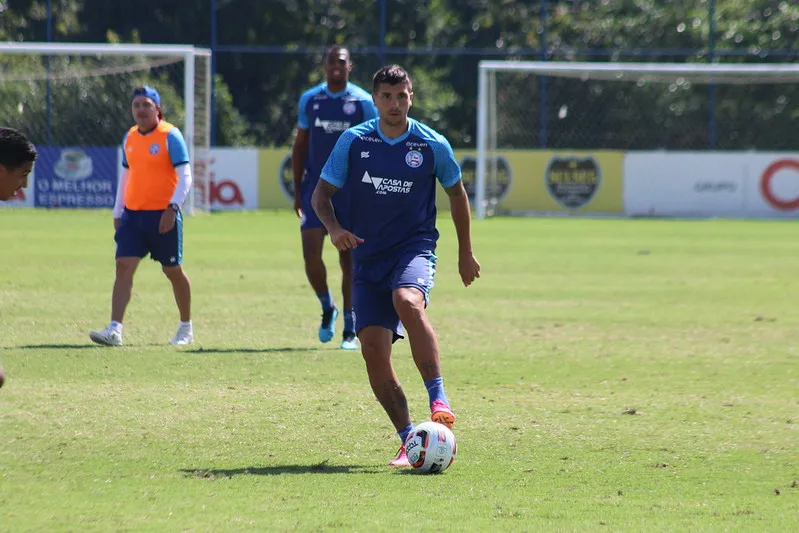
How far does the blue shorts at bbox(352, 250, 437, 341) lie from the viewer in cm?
660

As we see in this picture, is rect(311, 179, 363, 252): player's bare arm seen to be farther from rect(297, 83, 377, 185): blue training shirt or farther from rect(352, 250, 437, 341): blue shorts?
rect(297, 83, 377, 185): blue training shirt

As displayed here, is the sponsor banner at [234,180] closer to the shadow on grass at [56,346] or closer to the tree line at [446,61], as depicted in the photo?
the tree line at [446,61]

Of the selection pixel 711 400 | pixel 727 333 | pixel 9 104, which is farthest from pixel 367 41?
pixel 711 400

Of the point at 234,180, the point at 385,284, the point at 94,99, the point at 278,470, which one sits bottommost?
the point at 278,470

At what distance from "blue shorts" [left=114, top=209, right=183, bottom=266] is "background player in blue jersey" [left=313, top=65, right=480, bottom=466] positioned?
391 cm

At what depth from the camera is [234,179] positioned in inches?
1256

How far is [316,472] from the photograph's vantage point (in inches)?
241

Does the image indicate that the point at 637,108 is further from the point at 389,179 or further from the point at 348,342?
the point at 389,179

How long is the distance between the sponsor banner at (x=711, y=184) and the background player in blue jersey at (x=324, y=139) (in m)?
21.7

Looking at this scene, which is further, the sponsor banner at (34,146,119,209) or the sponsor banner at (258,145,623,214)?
the sponsor banner at (258,145,623,214)

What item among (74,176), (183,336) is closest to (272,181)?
(74,176)

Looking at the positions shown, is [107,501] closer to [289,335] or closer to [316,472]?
[316,472]

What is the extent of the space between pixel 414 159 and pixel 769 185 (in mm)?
25788

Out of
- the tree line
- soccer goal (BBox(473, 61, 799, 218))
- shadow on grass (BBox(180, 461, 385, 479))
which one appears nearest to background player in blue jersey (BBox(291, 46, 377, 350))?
shadow on grass (BBox(180, 461, 385, 479))
